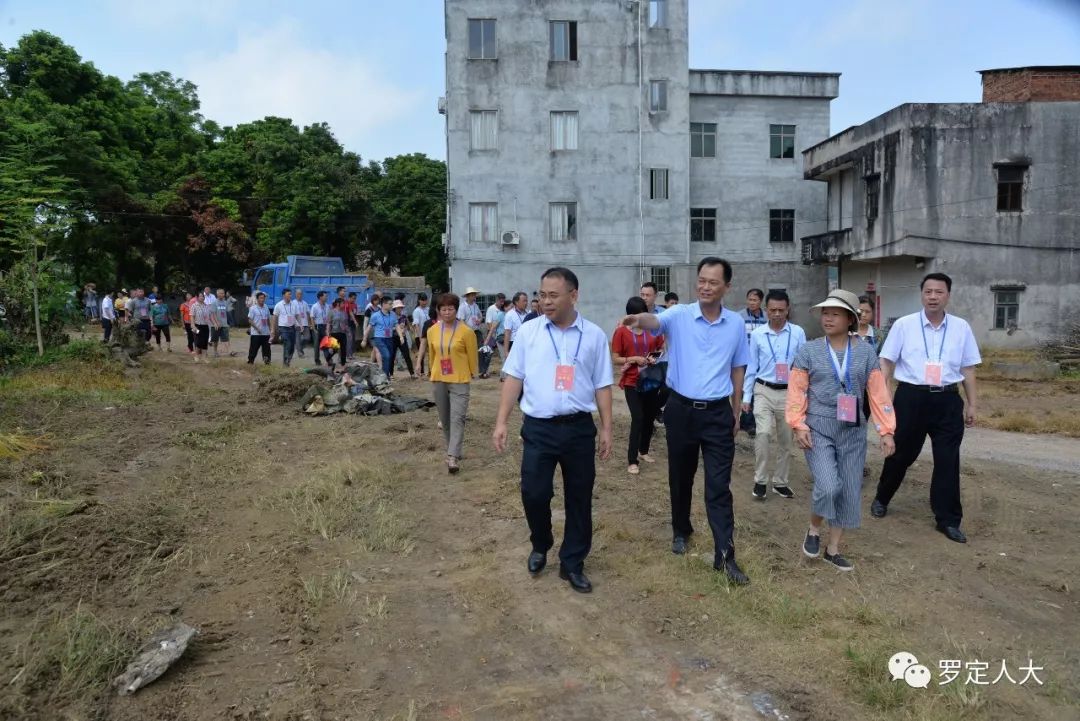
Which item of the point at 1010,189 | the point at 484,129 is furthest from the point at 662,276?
the point at 1010,189

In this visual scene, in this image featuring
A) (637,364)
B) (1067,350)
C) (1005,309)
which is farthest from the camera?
(1005,309)

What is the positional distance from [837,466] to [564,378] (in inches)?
73.5

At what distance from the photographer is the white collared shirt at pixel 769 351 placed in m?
6.50

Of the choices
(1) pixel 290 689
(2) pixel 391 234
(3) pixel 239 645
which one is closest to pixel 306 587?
(3) pixel 239 645

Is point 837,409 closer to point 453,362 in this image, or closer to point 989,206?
point 453,362

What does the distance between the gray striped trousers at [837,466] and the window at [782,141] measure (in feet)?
87.9

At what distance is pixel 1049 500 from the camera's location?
684cm

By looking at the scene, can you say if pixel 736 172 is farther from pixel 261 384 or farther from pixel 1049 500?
pixel 1049 500

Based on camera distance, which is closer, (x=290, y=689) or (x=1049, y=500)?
(x=290, y=689)

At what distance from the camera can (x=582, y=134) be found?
27.8m

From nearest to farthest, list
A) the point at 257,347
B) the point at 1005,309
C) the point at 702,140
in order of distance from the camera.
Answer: the point at 257,347 → the point at 1005,309 → the point at 702,140

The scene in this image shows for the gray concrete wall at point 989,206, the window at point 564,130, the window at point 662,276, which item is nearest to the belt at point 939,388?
the gray concrete wall at point 989,206

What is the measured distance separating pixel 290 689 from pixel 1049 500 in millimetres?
6660

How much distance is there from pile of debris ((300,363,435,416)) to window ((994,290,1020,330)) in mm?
19798
